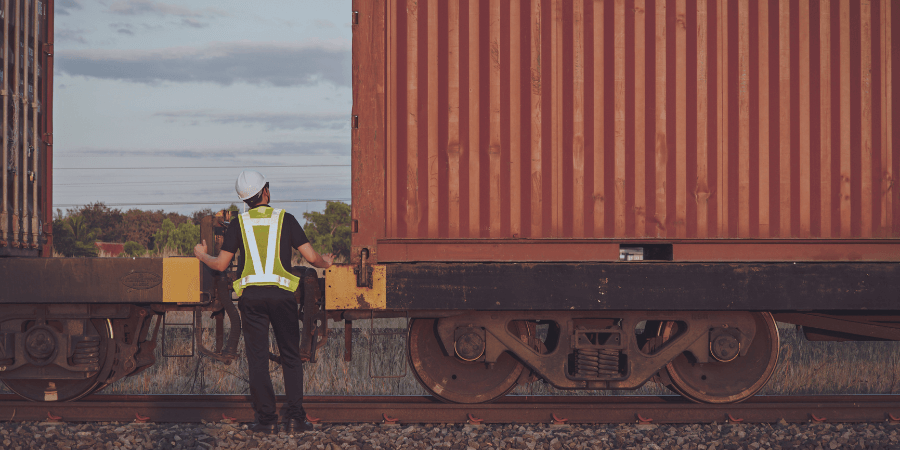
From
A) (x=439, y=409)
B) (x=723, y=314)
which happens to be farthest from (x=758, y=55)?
(x=439, y=409)

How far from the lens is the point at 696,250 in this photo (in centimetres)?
497

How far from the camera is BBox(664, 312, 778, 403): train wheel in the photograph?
5.29 m

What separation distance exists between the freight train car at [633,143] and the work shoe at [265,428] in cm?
92

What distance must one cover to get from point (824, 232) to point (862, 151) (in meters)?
0.67

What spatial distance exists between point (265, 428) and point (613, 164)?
3.09 m

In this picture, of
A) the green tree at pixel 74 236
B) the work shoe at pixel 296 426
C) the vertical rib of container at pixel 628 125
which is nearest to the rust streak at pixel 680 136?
the vertical rib of container at pixel 628 125

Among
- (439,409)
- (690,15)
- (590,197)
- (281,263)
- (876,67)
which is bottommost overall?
(439,409)

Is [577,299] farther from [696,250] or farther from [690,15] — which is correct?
[690,15]

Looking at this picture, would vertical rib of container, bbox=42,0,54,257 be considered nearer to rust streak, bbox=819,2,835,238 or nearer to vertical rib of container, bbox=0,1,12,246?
vertical rib of container, bbox=0,1,12,246

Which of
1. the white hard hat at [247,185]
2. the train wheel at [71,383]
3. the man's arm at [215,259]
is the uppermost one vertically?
the white hard hat at [247,185]

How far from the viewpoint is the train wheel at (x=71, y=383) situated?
207 inches

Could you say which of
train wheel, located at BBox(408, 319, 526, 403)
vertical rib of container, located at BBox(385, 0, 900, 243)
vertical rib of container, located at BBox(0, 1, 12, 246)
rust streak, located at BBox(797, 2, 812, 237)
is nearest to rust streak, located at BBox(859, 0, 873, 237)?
vertical rib of container, located at BBox(385, 0, 900, 243)

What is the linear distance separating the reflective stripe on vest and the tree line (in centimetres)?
2374

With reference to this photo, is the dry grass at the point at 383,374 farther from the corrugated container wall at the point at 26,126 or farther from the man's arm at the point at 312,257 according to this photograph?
the corrugated container wall at the point at 26,126
